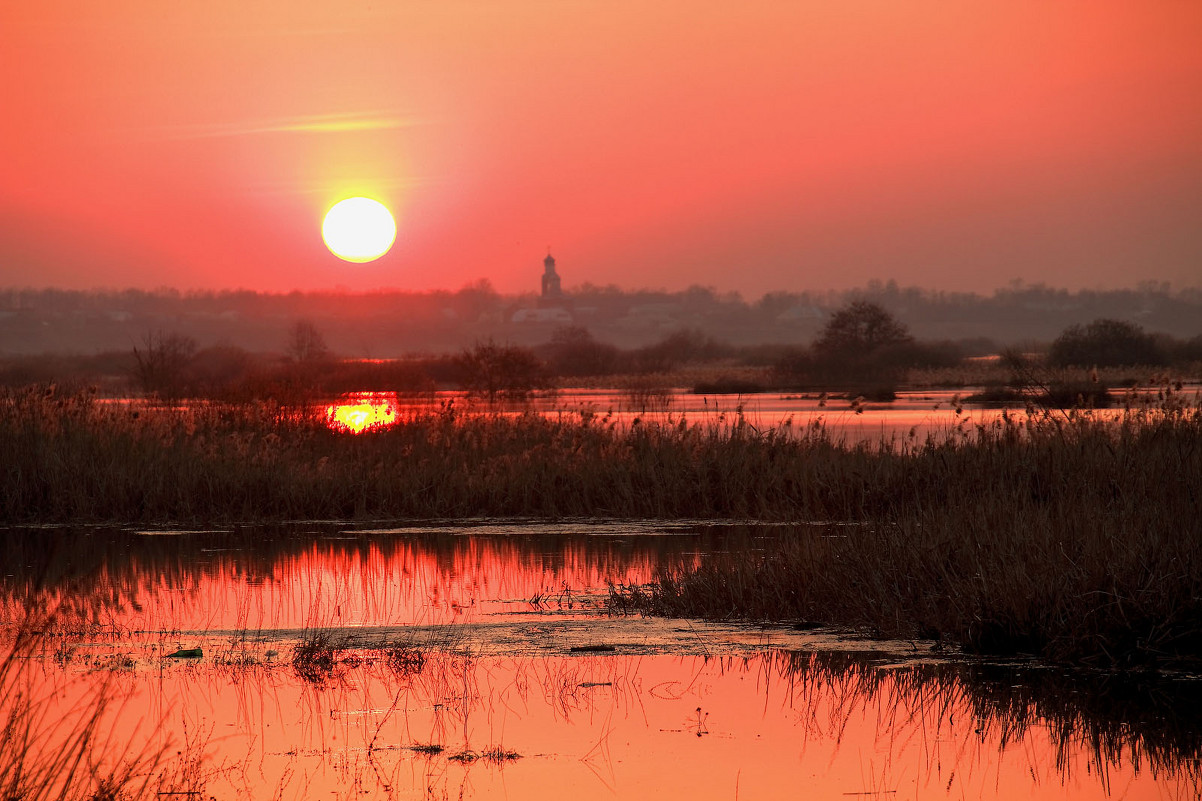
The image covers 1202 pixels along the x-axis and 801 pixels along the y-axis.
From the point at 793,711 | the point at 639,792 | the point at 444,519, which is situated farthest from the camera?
the point at 444,519

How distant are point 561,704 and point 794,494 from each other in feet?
33.4

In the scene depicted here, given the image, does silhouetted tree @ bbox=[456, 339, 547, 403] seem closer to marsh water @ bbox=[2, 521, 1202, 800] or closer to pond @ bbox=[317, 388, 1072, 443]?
pond @ bbox=[317, 388, 1072, 443]

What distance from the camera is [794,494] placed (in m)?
17.9

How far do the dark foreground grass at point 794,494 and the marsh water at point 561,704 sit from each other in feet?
1.56

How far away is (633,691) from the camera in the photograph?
8.42 meters

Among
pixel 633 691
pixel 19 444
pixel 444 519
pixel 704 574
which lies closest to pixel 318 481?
pixel 444 519

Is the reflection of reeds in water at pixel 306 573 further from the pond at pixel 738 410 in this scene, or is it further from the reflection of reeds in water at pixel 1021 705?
the pond at pixel 738 410

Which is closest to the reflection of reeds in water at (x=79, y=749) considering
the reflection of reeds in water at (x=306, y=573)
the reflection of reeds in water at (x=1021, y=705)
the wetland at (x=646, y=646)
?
the wetland at (x=646, y=646)

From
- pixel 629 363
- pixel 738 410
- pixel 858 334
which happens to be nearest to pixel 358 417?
pixel 738 410

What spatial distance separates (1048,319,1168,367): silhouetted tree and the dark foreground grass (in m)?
53.7

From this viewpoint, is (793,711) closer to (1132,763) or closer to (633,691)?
(633,691)

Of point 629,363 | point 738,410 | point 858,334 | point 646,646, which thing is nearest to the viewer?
point 646,646

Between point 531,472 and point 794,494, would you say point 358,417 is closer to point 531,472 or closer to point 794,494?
point 531,472

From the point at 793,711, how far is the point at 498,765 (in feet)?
6.44
